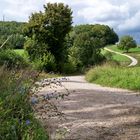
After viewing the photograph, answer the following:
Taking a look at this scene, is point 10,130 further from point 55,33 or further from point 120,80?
point 55,33

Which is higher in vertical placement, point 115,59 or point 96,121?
point 96,121

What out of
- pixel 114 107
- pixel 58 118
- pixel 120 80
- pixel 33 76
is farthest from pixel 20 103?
pixel 120 80

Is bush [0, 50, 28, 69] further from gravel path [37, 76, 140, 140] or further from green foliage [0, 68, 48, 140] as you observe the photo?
gravel path [37, 76, 140, 140]

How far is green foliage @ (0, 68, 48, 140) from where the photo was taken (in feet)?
19.1

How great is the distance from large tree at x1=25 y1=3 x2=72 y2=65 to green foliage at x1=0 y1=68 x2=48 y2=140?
4200cm

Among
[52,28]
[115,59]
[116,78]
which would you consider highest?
[52,28]

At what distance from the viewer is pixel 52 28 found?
165 feet

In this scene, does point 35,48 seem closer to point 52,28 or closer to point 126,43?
point 52,28

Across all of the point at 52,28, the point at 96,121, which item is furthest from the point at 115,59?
the point at 96,121

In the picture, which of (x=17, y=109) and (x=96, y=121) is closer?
(x=17, y=109)

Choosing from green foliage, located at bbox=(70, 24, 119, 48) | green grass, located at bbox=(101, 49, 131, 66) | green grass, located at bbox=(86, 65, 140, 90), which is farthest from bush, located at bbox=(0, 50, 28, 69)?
green foliage, located at bbox=(70, 24, 119, 48)

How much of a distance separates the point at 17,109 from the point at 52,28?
144 feet

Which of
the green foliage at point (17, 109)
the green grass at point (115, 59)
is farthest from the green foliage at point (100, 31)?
the green foliage at point (17, 109)

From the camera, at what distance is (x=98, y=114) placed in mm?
10594
